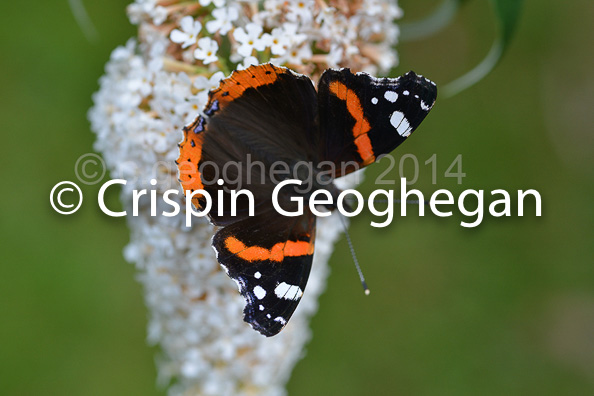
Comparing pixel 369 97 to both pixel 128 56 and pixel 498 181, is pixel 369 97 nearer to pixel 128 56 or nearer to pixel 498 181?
pixel 128 56

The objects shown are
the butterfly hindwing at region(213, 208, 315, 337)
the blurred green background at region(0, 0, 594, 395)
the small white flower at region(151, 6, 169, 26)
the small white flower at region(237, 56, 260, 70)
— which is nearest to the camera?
the butterfly hindwing at region(213, 208, 315, 337)

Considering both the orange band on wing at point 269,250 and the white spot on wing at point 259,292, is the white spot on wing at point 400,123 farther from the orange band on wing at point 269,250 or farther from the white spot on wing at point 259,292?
the white spot on wing at point 259,292

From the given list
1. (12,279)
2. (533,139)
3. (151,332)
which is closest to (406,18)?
(533,139)

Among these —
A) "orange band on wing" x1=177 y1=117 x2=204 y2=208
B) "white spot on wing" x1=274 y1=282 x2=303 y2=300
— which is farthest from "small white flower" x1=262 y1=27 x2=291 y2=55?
"white spot on wing" x1=274 y1=282 x2=303 y2=300

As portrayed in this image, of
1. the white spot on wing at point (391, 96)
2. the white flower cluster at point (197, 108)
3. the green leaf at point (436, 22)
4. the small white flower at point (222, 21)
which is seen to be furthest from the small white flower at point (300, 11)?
the green leaf at point (436, 22)

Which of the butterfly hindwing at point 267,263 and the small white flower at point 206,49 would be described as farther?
the small white flower at point 206,49

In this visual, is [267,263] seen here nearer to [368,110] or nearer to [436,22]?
[368,110]

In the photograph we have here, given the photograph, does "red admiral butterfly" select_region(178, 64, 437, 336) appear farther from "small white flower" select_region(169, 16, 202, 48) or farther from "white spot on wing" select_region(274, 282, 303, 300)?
"small white flower" select_region(169, 16, 202, 48)

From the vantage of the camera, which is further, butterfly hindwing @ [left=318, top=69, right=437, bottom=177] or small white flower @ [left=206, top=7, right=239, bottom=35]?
small white flower @ [left=206, top=7, right=239, bottom=35]
